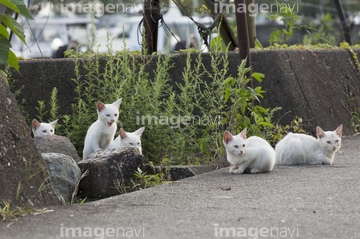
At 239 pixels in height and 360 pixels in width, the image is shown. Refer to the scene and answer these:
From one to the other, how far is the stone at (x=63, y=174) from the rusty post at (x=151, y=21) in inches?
119

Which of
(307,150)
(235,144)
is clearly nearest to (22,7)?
(235,144)

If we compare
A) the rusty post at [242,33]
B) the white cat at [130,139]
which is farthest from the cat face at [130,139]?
the rusty post at [242,33]

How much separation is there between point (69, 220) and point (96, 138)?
2.03 m

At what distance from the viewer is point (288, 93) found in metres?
7.20

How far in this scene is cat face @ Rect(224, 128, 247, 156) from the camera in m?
5.06

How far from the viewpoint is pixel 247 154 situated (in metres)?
5.09

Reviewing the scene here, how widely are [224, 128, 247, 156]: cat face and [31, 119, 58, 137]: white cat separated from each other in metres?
1.83

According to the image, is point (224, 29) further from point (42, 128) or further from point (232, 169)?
point (42, 128)

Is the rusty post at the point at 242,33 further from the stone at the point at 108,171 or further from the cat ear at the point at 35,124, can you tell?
the cat ear at the point at 35,124

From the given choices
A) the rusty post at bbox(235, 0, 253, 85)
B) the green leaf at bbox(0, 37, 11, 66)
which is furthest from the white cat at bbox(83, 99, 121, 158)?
the rusty post at bbox(235, 0, 253, 85)

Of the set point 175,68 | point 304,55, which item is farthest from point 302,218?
point 304,55

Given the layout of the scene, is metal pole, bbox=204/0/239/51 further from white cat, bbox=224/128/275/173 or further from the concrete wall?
→ white cat, bbox=224/128/275/173

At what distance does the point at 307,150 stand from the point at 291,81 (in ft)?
6.15

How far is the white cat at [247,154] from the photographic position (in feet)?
16.6
